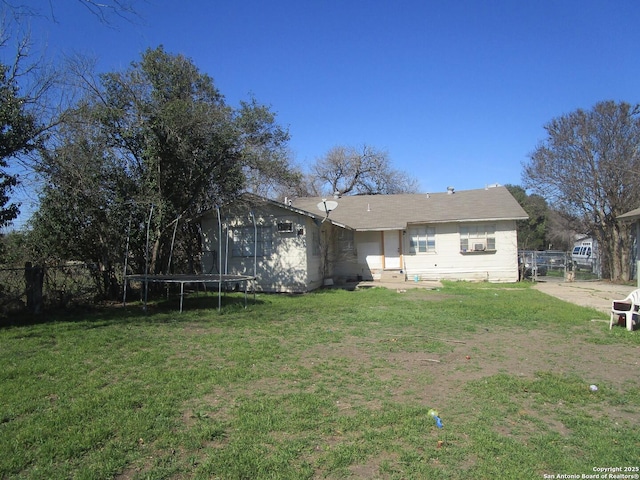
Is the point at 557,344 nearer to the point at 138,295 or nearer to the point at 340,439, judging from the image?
the point at 340,439

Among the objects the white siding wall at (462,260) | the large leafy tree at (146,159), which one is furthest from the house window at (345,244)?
the large leafy tree at (146,159)

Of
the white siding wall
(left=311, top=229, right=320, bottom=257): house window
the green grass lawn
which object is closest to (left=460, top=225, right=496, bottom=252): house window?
the white siding wall

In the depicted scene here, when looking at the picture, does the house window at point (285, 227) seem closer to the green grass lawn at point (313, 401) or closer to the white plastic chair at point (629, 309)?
the green grass lawn at point (313, 401)

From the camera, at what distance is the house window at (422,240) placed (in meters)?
20.0

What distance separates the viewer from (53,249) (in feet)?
39.2

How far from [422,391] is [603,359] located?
327 centimetres

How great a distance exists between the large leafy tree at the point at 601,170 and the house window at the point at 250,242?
1441cm

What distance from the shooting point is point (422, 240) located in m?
20.1

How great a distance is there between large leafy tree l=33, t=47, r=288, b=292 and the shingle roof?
7.86m

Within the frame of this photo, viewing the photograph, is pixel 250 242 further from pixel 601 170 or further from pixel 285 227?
pixel 601 170

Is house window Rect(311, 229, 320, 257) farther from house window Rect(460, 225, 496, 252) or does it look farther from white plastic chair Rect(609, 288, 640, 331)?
white plastic chair Rect(609, 288, 640, 331)

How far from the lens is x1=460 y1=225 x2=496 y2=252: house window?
765 inches

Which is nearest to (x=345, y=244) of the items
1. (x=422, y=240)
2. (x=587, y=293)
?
(x=422, y=240)

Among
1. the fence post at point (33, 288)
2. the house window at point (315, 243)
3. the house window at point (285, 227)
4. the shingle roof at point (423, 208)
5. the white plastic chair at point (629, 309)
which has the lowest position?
the white plastic chair at point (629, 309)
